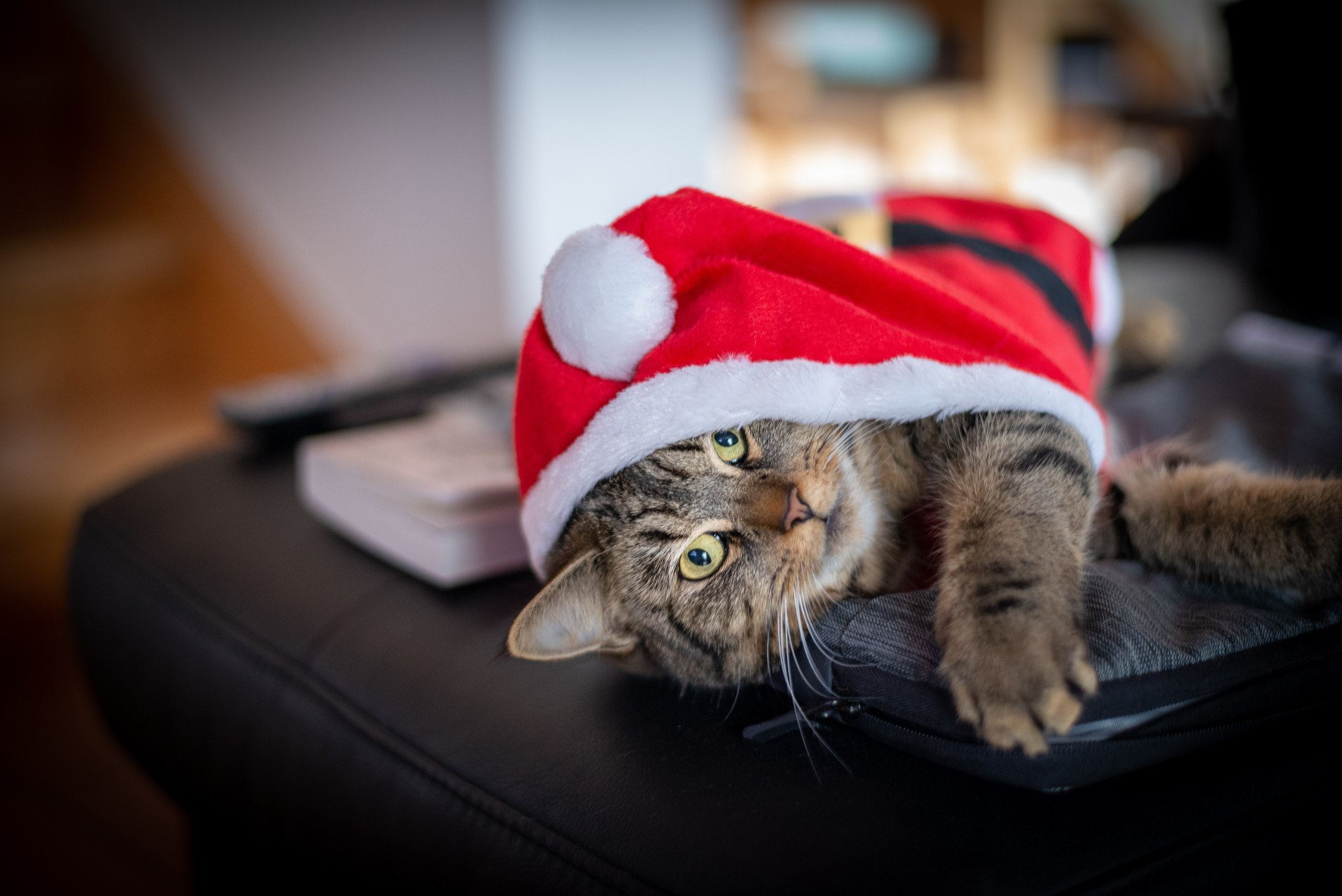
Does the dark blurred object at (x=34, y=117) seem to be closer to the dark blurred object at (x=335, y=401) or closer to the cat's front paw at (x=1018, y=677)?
the dark blurred object at (x=335, y=401)

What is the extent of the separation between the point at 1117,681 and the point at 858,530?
0.96 ft

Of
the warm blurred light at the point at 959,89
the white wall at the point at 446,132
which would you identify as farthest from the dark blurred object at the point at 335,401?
the warm blurred light at the point at 959,89

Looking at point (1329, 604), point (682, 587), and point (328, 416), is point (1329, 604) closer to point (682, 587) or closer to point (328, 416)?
point (682, 587)

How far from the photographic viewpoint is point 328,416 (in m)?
1.34

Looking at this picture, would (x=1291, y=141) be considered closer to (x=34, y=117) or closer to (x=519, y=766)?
(x=519, y=766)

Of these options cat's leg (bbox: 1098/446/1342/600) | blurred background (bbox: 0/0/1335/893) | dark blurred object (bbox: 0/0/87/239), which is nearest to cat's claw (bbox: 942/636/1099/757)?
cat's leg (bbox: 1098/446/1342/600)

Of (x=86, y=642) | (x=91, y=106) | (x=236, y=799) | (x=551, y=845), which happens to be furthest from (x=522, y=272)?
(x=91, y=106)

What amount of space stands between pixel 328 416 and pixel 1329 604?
3.89ft

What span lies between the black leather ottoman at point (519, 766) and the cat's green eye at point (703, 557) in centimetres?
11

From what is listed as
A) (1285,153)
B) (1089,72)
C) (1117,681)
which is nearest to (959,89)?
(1089,72)

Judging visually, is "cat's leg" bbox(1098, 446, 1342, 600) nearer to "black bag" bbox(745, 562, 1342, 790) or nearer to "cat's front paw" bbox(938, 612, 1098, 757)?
"black bag" bbox(745, 562, 1342, 790)

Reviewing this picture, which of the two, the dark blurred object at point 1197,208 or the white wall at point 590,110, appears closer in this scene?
the dark blurred object at point 1197,208

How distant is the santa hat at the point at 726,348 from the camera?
2.40 ft

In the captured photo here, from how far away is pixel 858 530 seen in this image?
2.84 ft
